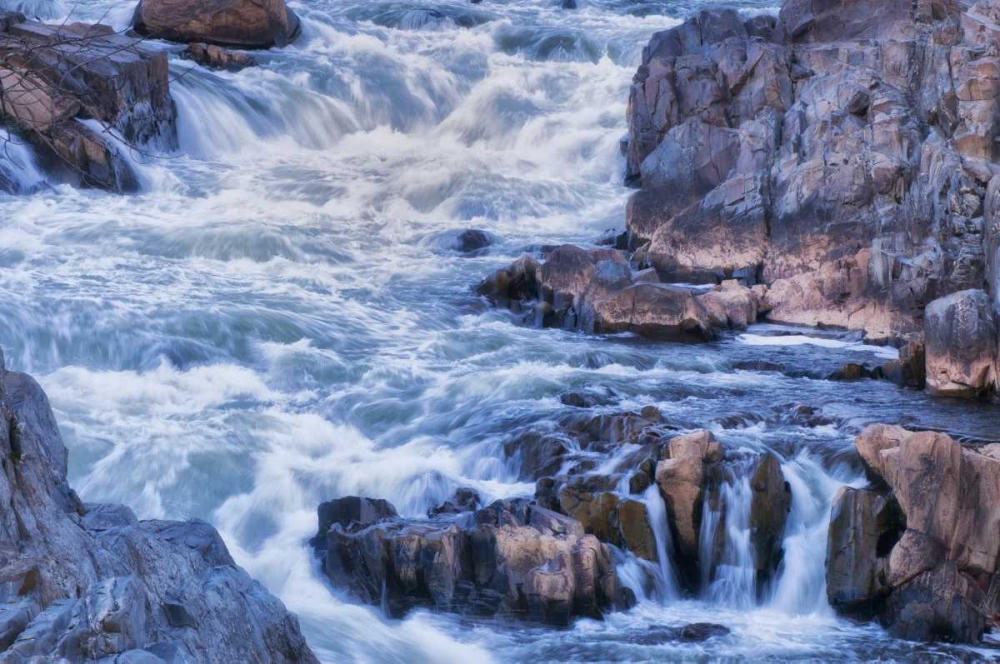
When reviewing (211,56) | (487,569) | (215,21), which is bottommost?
(487,569)

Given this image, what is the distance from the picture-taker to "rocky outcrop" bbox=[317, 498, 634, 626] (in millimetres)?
8578

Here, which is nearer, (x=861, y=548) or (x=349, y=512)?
(x=861, y=548)

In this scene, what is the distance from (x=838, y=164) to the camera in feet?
50.3

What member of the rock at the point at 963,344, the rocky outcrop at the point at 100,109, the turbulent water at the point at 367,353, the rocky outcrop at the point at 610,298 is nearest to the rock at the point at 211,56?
the turbulent water at the point at 367,353

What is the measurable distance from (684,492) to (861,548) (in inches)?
50.4

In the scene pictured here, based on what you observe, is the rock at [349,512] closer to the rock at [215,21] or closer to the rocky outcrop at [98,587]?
the rocky outcrop at [98,587]

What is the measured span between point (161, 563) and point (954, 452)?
18.4 ft

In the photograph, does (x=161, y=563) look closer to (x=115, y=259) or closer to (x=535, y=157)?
(x=115, y=259)

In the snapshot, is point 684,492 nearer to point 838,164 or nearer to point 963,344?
point 963,344

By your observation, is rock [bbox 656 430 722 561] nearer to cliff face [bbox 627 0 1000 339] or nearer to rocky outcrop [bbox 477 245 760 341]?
cliff face [bbox 627 0 1000 339]

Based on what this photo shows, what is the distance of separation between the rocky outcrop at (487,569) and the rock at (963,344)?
4766 millimetres

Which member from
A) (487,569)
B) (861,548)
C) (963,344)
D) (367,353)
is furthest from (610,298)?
(487,569)

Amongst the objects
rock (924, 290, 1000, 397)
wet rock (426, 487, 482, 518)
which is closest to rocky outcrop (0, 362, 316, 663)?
wet rock (426, 487, 482, 518)

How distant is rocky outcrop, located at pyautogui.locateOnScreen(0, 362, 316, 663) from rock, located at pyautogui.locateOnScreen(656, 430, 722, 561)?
3942 mm
